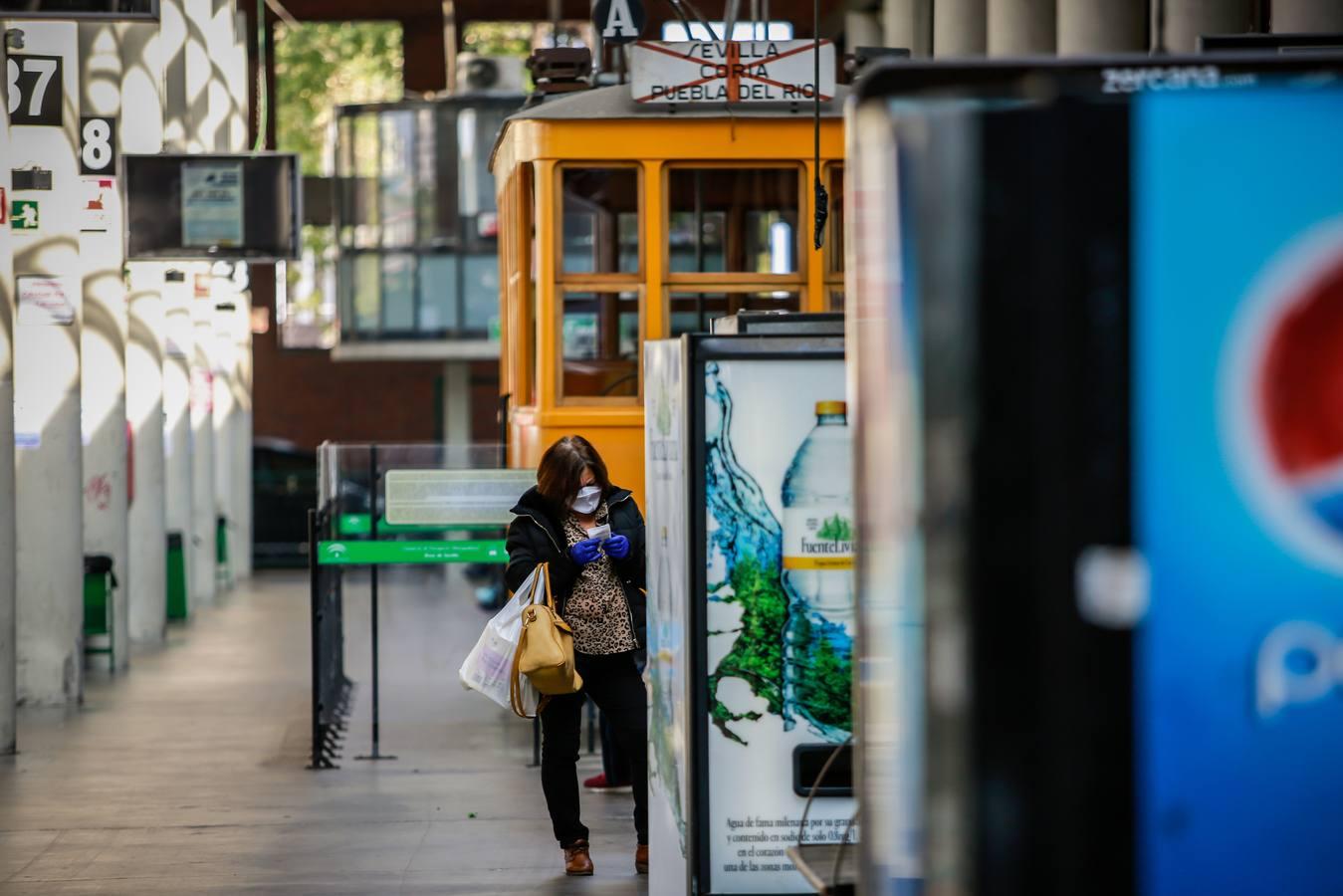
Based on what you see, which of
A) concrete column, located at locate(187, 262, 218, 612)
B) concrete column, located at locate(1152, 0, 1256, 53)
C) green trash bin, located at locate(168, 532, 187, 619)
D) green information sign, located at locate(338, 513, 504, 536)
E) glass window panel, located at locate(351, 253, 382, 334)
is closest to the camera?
green information sign, located at locate(338, 513, 504, 536)

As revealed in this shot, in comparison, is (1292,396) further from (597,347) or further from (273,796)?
(597,347)

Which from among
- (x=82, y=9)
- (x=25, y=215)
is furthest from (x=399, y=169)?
(x=82, y=9)

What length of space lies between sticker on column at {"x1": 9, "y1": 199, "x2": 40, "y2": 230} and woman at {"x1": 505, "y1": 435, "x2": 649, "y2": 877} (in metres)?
6.12

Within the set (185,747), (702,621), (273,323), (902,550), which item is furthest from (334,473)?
(273,323)

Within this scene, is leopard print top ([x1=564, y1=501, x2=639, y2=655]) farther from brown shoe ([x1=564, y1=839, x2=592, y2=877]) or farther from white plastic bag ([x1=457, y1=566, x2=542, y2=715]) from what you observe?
brown shoe ([x1=564, y1=839, x2=592, y2=877])

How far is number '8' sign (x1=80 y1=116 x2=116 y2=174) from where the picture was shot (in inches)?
527

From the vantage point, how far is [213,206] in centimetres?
1486

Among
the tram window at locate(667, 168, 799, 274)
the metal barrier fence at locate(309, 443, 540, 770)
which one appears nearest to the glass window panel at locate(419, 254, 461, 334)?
the metal barrier fence at locate(309, 443, 540, 770)

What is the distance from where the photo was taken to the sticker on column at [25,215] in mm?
12367

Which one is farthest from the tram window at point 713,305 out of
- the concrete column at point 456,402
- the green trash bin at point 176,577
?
the concrete column at point 456,402

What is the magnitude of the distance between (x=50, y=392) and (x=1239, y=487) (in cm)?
1055

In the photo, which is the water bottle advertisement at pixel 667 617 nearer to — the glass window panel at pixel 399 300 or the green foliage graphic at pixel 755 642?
the green foliage graphic at pixel 755 642

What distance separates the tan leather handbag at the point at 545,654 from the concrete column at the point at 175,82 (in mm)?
12567

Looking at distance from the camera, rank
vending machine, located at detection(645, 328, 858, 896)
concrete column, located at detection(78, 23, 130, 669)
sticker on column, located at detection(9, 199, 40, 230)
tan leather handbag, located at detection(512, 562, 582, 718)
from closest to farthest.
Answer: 1. vending machine, located at detection(645, 328, 858, 896)
2. tan leather handbag, located at detection(512, 562, 582, 718)
3. sticker on column, located at detection(9, 199, 40, 230)
4. concrete column, located at detection(78, 23, 130, 669)
